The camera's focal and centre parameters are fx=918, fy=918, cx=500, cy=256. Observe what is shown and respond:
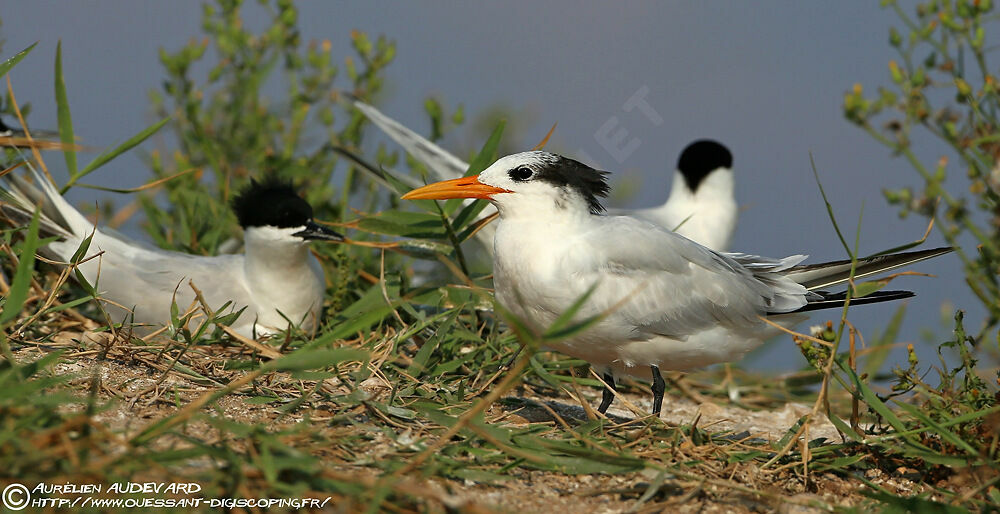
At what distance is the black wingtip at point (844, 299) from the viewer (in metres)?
3.36

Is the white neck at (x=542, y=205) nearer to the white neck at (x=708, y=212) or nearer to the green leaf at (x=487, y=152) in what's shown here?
the green leaf at (x=487, y=152)

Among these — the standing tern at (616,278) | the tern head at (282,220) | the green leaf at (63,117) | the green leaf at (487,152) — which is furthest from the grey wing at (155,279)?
the standing tern at (616,278)

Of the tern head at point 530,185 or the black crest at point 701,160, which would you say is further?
the black crest at point 701,160

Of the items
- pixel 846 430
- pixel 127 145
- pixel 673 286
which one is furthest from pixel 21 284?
pixel 846 430

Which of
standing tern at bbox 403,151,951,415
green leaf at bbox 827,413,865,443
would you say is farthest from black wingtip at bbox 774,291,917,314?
green leaf at bbox 827,413,865,443

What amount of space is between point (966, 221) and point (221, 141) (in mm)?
4676

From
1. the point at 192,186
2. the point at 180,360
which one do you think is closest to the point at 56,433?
the point at 180,360

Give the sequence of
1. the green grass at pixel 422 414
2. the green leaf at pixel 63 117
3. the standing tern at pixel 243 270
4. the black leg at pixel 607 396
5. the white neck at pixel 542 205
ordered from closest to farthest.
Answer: the green grass at pixel 422 414 → the white neck at pixel 542 205 → the black leg at pixel 607 396 → the green leaf at pixel 63 117 → the standing tern at pixel 243 270

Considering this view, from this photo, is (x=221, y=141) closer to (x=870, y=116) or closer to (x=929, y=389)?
(x=870, y=116)

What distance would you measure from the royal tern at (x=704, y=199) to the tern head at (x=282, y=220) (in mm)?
2517

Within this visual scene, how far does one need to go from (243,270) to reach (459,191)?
174cm

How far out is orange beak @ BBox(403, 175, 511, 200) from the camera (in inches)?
131

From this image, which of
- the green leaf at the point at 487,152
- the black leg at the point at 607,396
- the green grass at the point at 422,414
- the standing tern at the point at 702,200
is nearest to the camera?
the green grass at the point at 422,414

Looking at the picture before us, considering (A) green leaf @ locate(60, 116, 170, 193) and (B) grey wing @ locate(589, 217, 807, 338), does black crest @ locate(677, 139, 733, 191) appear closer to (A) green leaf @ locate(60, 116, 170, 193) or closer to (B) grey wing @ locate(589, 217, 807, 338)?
(B) grey wing @ locate(589, 217, 807, 338)
